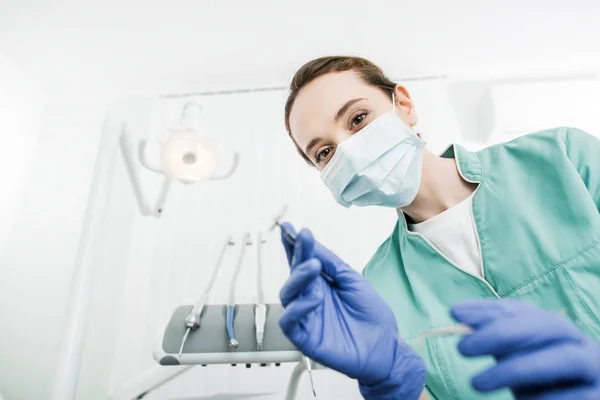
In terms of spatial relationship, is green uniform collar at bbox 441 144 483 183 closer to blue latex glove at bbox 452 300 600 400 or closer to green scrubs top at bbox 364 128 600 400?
green scrubs top at bbox 364 128 600 400

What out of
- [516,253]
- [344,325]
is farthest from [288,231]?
[516,253]

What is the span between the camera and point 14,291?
144 cm

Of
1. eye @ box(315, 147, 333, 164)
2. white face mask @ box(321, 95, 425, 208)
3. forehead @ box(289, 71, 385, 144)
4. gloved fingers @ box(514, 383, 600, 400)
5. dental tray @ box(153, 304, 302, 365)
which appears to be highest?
forehead @ box(289, 71, 385, 144)

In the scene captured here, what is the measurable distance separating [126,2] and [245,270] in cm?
124

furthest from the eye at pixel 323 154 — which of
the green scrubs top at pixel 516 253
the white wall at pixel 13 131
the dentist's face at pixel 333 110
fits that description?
the white wall at pixel 13 131

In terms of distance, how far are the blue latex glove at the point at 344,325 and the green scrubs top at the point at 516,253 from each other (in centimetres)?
16

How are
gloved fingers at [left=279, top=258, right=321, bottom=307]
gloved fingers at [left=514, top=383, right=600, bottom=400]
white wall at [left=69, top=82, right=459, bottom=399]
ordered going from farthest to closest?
1. white wall at [left=69, top=82, right=459, bottom=399]
2. gloved fingers at [left=279, top=258, right=321, bottom=307]
3. gloved fingers at [left=514, top=383, right=600, bottom=400]

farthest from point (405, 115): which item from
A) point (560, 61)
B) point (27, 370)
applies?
point (27, 370)

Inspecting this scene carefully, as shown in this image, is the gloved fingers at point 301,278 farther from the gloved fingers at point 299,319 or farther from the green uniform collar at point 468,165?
the green uniform collar at point 468,165

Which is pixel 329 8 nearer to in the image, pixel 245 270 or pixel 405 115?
pixel 405 115

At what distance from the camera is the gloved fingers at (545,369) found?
12.5 inches

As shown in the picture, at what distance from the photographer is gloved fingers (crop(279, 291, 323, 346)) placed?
1.40ft

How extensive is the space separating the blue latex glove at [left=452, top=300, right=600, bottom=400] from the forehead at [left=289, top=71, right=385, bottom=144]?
57cm

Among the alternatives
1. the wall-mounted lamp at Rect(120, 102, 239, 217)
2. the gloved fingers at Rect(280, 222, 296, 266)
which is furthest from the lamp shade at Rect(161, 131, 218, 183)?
the gloved fingers at Rect(280, 222, 296, 266)
